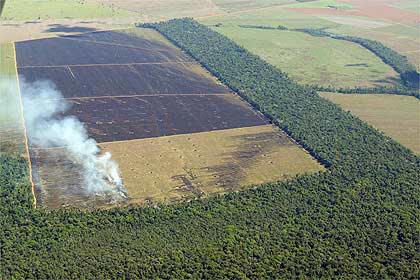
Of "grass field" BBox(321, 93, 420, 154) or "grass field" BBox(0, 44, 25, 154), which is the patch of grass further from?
"grass field" BBox(0, 44, 25, 154)

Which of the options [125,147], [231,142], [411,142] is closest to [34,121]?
[125,147]

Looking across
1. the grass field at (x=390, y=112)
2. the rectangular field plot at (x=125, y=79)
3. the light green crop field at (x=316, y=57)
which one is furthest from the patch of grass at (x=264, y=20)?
the grass field at (x=390, y=112)

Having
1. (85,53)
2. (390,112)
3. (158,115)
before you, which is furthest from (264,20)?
(158,115)

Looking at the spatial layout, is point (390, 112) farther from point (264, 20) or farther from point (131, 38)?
point (264, 20)

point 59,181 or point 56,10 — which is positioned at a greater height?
point 56,10

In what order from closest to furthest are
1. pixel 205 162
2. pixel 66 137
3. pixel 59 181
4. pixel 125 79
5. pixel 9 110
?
pixel 59 181
pixel 205 162
pixel 66 137
pixel 9 110
pixel 125 79

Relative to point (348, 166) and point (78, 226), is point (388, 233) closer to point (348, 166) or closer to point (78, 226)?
point (348, 166)

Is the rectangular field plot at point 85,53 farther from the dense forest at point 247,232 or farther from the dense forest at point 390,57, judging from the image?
the dense forest at point 390,57
